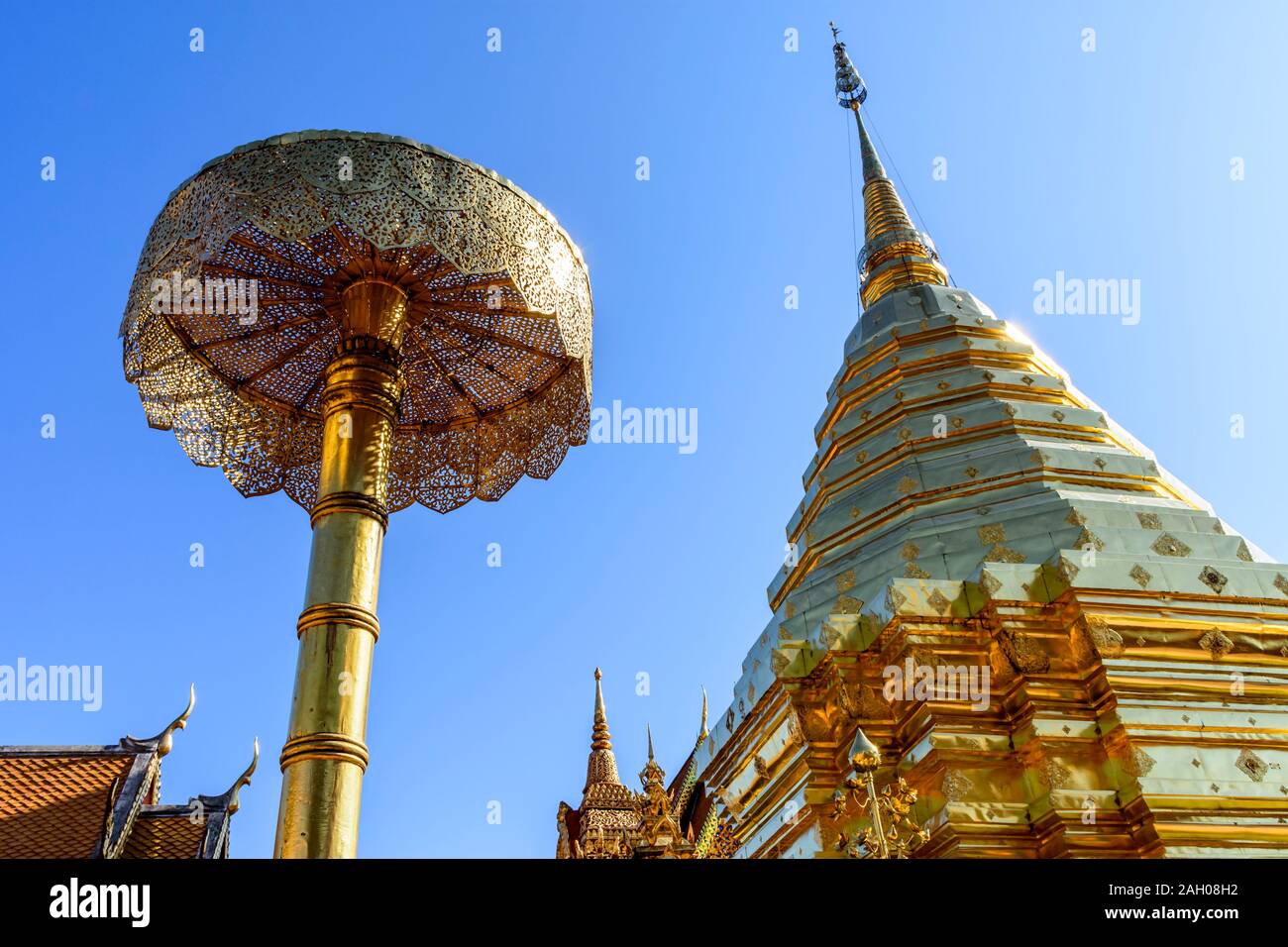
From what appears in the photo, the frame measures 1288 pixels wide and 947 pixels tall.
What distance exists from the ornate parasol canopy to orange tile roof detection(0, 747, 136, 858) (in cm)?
646

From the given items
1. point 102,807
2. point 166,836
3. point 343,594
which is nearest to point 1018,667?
point 343,594

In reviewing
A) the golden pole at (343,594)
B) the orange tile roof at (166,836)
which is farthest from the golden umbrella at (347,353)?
the orange tile roof at (166,836)

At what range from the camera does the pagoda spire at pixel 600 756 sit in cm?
2389

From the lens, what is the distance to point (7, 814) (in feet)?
39.1

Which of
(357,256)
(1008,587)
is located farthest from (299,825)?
(1008,587)

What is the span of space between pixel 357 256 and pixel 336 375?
77 centimetres

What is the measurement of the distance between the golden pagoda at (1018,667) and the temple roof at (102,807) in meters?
5.79

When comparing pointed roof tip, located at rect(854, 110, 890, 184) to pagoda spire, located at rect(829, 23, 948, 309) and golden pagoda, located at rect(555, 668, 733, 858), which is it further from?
golden pagoda, located at rect(555, 668, 733, 858)

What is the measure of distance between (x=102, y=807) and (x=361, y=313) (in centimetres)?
908

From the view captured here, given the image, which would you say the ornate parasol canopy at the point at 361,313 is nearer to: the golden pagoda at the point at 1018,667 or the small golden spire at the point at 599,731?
the golden pagoda at the point at 1018,667

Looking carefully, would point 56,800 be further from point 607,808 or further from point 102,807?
point 607,808

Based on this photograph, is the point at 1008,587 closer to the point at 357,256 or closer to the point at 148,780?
the point at 357,256

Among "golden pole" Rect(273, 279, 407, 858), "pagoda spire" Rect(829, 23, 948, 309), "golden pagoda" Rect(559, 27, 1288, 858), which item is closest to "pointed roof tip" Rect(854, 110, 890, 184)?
"pagoda spire" Rect(829, 23, 948, 309)

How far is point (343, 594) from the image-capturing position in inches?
187
